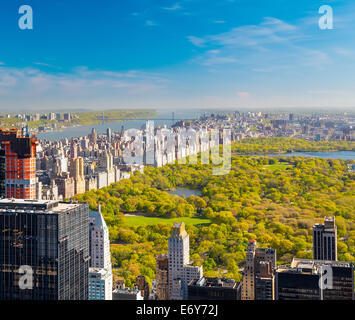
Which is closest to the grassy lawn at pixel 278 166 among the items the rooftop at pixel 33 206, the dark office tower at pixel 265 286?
the dark office tower at pixel 265 286

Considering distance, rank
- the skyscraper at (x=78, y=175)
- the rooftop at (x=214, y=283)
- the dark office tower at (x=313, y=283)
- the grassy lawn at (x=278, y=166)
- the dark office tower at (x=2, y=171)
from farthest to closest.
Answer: the grassy lawn at (x=278, y=166), the skyscraper at (x=78, y=175), the dark office tower at (x=2, y=171), the rooftop at (x=214, y=283), the dark office tower at (x=313, y=283)

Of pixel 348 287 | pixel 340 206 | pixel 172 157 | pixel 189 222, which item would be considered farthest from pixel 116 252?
pixel 172 157

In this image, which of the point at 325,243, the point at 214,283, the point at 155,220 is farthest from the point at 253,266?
the point at 155,220

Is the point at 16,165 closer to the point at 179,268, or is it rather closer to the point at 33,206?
the point at 179,268

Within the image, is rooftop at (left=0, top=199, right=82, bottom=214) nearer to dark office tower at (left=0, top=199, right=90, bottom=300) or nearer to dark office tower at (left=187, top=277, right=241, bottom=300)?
dark office tower at (left=0, top=199, right=90, bottom=300)

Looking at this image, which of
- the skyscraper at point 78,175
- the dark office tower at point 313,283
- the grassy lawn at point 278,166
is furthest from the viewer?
the grassy lawn at point 278,166

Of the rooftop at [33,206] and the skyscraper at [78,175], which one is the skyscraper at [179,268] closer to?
the rooftop at [33,206]
